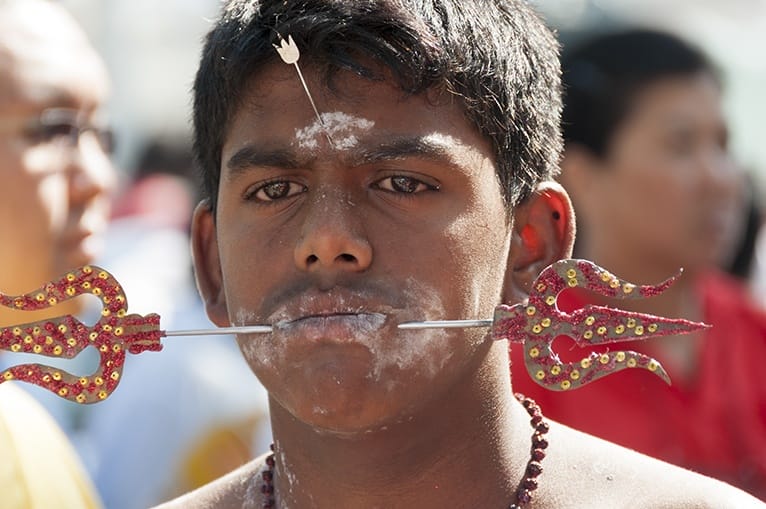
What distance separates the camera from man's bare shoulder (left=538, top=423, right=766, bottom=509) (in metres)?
2.66

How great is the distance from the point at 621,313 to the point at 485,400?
41 centimetres

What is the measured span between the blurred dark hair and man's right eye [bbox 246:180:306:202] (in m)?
0.18

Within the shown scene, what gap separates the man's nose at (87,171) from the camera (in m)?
4.03

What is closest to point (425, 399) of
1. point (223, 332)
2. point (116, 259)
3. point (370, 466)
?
point (370, 466)

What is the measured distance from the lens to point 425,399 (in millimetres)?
2510

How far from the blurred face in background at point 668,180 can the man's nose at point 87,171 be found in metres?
1.78

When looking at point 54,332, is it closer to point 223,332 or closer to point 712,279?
point 223,332

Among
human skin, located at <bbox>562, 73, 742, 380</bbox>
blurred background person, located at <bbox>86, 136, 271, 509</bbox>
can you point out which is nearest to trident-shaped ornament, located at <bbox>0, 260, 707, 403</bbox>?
blurred background person, located at <bbox>86, 136, 271, 509</bbox>

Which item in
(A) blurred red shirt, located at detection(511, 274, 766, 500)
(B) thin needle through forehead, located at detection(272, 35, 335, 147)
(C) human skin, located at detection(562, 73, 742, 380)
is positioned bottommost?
(A) blurred red shirt, located at detection(511, 274, 766, 500)

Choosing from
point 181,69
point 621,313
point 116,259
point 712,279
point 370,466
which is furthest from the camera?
point 181,69

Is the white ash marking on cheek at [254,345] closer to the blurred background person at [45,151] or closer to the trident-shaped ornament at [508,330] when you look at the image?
the trident-shaped ornament at [508,330]

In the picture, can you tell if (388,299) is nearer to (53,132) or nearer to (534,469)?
(534,469)

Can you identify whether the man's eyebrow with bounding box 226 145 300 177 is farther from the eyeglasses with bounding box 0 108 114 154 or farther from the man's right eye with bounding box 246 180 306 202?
the eyeglasses with bounding box 0 108 114 154

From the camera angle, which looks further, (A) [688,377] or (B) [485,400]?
(A) [688,377]
